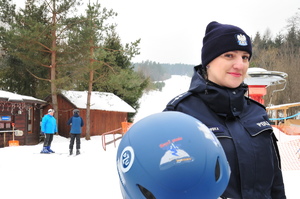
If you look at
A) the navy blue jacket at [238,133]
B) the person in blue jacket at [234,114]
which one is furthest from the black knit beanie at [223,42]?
the navy blue jacket at [238,133]

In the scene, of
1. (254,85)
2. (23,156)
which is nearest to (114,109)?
(23,156)

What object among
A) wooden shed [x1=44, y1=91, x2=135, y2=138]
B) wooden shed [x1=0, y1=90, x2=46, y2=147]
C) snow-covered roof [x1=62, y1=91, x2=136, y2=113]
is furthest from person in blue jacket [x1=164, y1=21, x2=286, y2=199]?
snow-covered roof [x1=62, y1=91, x2=136, y2=113]

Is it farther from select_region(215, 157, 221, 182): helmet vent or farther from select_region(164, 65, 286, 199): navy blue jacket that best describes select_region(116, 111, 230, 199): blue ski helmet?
select_region(164, 65, 286, 199): navy blue jacket

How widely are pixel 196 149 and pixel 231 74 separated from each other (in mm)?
680

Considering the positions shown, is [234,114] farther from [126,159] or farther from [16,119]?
[16,119]

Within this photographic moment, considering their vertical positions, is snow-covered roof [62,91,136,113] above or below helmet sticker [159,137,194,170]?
below

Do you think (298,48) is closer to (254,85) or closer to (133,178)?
(254,85)

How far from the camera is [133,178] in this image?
1090 mm

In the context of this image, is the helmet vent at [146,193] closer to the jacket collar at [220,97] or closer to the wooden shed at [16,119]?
the jacket collar at [220,97]

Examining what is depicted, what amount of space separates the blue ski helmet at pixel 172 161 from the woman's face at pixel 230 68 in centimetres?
55

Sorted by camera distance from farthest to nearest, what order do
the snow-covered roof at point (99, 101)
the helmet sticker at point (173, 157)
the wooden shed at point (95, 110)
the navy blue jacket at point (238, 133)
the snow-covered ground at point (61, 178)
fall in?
the snow-covered roof at point (99, 101)
the wooden shed at point (95, 110)
the snow-covered ground at point (61, 178)
the navy blue jacket at point (238, 133)
the helmet sticker at point (173, 157)

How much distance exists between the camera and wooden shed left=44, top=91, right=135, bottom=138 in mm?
23884

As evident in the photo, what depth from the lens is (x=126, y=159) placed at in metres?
1.12

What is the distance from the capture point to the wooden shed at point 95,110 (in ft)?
78.4
